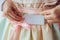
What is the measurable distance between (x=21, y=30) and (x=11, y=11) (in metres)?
0.07

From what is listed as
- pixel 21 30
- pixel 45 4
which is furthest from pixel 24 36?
pixel 45 4

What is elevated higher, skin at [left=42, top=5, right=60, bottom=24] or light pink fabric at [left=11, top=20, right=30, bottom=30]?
skin at [left=42, top=5, right=60, bottom=24]

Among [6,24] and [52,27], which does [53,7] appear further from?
[6,24]

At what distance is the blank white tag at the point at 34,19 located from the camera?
0.43m

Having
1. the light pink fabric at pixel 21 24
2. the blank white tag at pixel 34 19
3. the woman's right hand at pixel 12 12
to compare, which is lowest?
the light pink fabric at pixel 21 24

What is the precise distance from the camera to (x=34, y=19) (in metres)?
0.43

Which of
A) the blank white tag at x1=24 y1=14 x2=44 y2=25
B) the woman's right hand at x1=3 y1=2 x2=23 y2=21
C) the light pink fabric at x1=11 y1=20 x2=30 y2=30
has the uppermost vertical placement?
the woman's right hand at x1=3 y1=2 x2=23 y2=21

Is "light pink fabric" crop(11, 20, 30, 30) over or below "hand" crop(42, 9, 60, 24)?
below

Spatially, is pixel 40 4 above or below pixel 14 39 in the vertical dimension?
above

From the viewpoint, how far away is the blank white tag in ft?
1.40

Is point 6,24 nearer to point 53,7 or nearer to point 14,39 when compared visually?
point 14,39

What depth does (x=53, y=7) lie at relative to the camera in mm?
429

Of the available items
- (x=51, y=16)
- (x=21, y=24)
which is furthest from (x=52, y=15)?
(x=21, y=24)

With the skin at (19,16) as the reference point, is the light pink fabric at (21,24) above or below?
below
